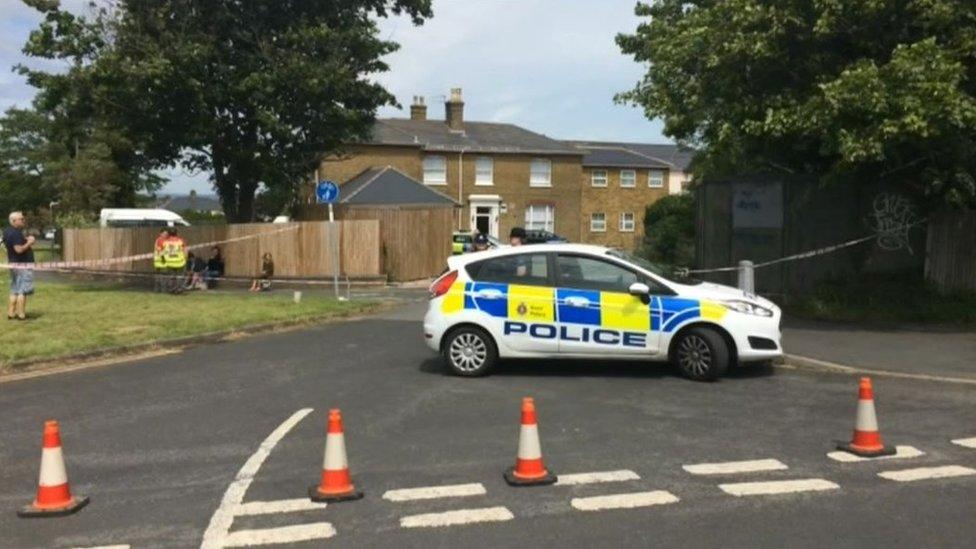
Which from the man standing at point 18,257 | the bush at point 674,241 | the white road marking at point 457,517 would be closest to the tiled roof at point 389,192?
the bush at point 674,241

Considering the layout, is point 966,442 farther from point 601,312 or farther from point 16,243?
point 16,243

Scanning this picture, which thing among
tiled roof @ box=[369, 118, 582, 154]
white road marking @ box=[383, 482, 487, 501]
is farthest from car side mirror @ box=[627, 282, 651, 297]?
tiled roof @ box=[369, 118, 582, 154]

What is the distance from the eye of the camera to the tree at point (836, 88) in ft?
37.5

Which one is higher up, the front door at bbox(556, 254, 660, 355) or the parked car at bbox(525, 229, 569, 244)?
the parked car at bbox(525, 229, 569, 244)

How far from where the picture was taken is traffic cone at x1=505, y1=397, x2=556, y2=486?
5.83 m

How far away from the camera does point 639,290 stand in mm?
9602

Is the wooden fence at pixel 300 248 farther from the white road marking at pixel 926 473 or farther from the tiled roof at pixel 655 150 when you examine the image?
the tiled roof at pixel 655 150

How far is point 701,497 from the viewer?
5.55m

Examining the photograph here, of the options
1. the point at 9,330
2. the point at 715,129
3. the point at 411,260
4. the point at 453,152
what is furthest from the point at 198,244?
the point at 453,152

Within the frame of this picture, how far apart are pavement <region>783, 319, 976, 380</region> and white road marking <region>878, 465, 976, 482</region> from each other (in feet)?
13.2

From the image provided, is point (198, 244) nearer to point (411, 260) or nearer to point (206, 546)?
point (411, 260)

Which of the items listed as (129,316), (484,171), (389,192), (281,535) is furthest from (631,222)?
(281,535)

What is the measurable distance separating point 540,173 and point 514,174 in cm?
164

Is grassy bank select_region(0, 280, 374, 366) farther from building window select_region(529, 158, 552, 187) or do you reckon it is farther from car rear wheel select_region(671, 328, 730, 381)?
building window select_region(529, 158, 552, 187)
